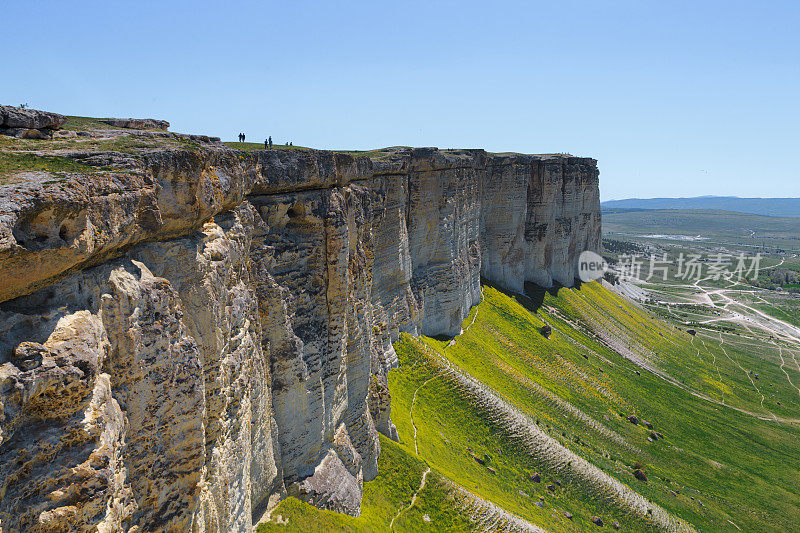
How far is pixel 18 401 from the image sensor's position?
7.16 m

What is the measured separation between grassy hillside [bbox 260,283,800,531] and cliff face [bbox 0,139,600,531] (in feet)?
13.5

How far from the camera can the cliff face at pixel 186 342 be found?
7.59 m

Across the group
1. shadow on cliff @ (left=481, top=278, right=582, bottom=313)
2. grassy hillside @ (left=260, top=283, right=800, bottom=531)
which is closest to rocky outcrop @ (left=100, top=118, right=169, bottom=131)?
grassy hillside @ (left=260, top=283, right=800, bottom=531)

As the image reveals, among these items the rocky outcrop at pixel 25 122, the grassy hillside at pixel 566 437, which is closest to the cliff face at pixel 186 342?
the rocky outcrop at pixel 25 122

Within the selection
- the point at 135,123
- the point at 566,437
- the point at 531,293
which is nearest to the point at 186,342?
the point at 135,123

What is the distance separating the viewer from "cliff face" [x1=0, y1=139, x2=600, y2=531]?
7.59 meters

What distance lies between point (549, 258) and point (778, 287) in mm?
135805

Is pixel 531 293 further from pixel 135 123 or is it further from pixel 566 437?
pixel 135 123

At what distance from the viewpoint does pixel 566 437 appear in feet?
133

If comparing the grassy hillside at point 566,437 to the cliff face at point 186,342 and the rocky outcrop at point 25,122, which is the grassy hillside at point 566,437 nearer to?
the cliff face at point 186,342

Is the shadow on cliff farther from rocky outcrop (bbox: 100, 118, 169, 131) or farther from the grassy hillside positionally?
rocky outcrop (bbox: 100, 118, 169, 131)

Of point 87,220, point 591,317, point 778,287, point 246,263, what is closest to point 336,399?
point 246,263

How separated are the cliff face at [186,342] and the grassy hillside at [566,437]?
411cm

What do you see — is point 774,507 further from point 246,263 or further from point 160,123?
point 160,123
